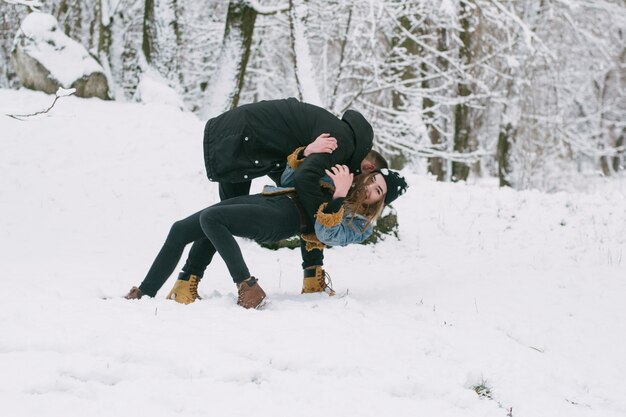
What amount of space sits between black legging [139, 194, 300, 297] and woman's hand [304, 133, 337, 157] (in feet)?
1.46

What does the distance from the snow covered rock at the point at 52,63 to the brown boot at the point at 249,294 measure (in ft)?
27.3

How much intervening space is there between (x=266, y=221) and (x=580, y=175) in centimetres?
2457

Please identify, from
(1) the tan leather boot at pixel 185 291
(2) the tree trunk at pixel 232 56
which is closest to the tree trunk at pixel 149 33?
(2) the tree trunk at pixel 232 56

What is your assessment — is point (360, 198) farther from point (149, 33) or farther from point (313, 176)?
point (149, 33)

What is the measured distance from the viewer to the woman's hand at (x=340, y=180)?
4.16 metres

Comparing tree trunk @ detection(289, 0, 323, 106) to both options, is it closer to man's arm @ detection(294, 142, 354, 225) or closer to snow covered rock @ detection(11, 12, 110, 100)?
snow covered rock @ detection(11, 12, 110, 100)

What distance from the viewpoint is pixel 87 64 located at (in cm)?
1155

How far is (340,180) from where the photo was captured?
13.7 ft

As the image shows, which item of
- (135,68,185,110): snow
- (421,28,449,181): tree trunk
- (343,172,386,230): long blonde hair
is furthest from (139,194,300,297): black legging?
(421,28,449,181): tree trunk

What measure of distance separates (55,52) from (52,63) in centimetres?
30

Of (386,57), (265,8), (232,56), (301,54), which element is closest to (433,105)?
(386,57)

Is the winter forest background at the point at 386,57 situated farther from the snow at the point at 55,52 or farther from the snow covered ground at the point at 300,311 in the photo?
the snow covered ground at the point at 300,311

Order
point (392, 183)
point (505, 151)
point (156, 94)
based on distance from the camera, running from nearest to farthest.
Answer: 1. point (392, 183)
2. point (156, 94)
3. point (505, 151)

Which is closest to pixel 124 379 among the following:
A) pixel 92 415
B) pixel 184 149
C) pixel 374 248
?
pixel 92 415
